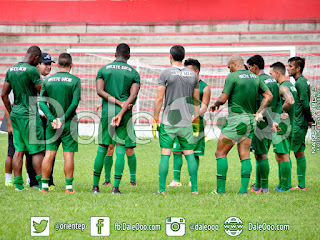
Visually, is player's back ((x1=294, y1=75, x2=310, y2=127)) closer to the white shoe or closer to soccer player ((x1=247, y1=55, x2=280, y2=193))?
soccer player ((x1=247, y1=55, x2=280, y2=193))

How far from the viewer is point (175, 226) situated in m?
5.03

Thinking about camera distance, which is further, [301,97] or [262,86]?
[301,97]

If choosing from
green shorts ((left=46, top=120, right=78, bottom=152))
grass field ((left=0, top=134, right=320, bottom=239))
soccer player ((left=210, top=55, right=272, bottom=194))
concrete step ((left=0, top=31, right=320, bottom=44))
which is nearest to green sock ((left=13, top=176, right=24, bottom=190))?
grass field ((left=0, top=134, right=320, bottom=239))

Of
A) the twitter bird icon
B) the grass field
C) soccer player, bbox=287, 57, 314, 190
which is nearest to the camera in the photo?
the twitter bird icon

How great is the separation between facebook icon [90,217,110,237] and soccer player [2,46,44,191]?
8.07ft

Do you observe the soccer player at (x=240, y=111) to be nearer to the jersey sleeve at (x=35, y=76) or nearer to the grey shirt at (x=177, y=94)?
the grey shirt at (x=177, y=94)

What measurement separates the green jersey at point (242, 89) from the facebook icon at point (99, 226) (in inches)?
117

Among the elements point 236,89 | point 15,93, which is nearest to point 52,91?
point 15,93

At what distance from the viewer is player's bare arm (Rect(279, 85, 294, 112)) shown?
24.8 ft

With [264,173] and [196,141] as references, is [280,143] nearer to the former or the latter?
[264,173]

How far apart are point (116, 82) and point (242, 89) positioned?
1920 mm

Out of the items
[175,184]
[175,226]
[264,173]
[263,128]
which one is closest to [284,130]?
[263,128]

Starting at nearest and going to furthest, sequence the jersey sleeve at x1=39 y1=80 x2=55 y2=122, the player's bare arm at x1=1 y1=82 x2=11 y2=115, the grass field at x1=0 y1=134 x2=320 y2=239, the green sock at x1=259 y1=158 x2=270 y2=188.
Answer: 1. the grass field at x1=0 y1=134 x2=320 y2=239
2. the jersey sleeve at x1=39 y1=80 x2=55 y2=122
3. the player's bare arm at x1=1 y1=82 x2=11 y2=115
4. the green sock at x1=259 y1=158 x2=270 y2=188

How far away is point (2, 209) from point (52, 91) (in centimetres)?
198
